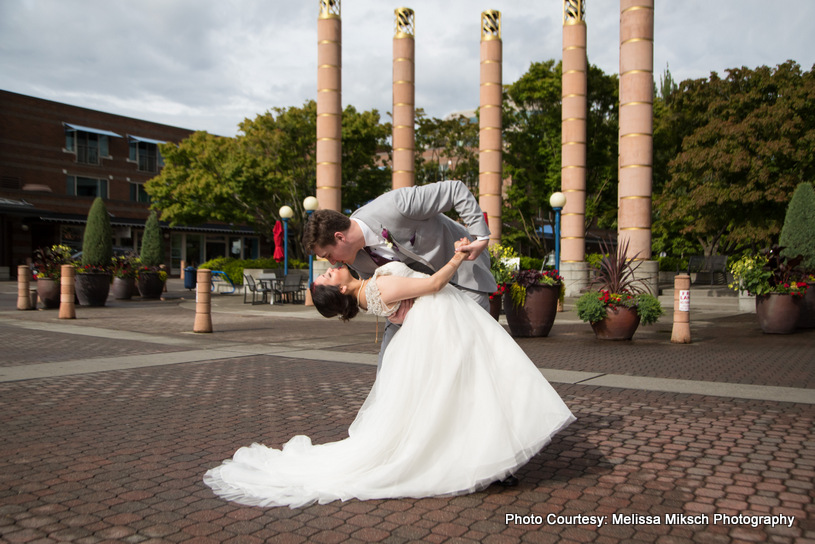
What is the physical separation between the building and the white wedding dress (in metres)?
40.1

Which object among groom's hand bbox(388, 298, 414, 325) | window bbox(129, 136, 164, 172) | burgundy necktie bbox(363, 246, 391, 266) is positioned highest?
window bbox(129, 136, 164, 172)

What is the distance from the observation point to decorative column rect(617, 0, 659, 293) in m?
21.2

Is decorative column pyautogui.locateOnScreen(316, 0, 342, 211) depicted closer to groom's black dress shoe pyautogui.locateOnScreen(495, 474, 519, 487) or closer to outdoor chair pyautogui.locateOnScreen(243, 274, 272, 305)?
outdoor chair pyautogui.locateOnScreen(243, 274, 272, 305)

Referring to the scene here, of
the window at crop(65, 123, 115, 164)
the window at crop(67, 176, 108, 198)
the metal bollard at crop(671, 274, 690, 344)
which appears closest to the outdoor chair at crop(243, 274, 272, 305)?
the metal bollard at crop(671, 274, 690, 344)

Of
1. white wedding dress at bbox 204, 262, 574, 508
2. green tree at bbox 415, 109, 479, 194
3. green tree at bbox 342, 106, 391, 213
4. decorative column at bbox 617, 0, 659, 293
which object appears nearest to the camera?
white wedding dress at bbox 204, 262, 574, 508

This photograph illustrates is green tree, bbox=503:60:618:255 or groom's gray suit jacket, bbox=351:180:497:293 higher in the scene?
green tree, bbox=503:60:618:255

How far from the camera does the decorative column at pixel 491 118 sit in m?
26.7

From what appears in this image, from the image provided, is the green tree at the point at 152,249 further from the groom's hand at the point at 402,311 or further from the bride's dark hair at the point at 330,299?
the groom's hand at the point at 402,311

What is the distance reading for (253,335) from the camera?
12.2m

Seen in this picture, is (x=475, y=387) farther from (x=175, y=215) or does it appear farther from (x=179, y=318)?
(x=175, y=215)

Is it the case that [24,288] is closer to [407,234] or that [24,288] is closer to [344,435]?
[344,435]

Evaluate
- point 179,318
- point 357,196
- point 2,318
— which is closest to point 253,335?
point 179,318

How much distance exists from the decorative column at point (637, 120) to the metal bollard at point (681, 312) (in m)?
10.5

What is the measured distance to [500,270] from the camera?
38.3ft
